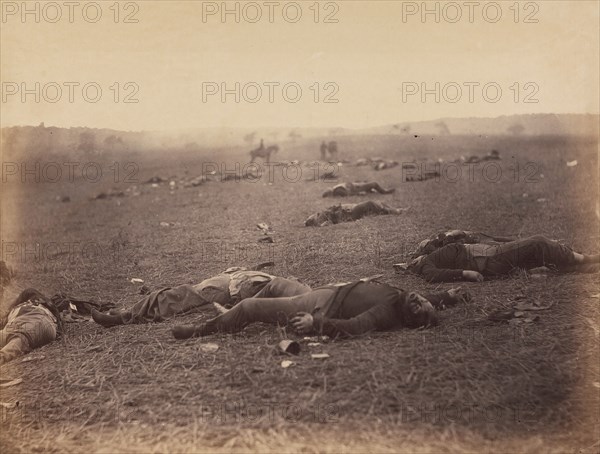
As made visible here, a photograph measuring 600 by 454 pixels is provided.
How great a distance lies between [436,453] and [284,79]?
6.07m

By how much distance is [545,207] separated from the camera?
329 inches

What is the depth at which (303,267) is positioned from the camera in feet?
20.7

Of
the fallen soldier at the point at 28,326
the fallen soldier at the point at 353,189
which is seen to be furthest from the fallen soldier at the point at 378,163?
the fallen soldier at the point at 28,326

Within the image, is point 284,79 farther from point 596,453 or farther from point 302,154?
point 302,154

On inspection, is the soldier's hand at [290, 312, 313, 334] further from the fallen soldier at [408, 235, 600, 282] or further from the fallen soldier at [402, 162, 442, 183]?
the fallen soldier at [402, 162, 442, 183]

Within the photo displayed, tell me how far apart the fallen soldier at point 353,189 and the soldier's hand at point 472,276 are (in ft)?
18.9

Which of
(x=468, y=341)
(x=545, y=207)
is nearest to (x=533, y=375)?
(x=468, y=341)

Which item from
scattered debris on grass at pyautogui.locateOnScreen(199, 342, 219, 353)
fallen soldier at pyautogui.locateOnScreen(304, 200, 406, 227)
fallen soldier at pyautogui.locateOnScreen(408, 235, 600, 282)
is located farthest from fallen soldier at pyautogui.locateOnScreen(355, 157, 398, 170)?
scattered debris on grass at pyautogui.locateOnScreen(199, 342, 219, 353)

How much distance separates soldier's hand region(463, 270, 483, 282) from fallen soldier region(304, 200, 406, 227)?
340 centimetres

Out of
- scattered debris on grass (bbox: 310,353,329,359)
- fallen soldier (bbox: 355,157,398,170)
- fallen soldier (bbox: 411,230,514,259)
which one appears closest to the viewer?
scattered debris on grass (bbox: 310,353,329,359)

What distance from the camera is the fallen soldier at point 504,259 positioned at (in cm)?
532

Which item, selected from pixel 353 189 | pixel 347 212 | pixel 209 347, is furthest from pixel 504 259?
pixel 353 189

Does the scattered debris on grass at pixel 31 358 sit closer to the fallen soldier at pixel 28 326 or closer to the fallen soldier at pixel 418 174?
the fallen soldier at pixel 28 326

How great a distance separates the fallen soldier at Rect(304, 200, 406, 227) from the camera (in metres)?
8.59
